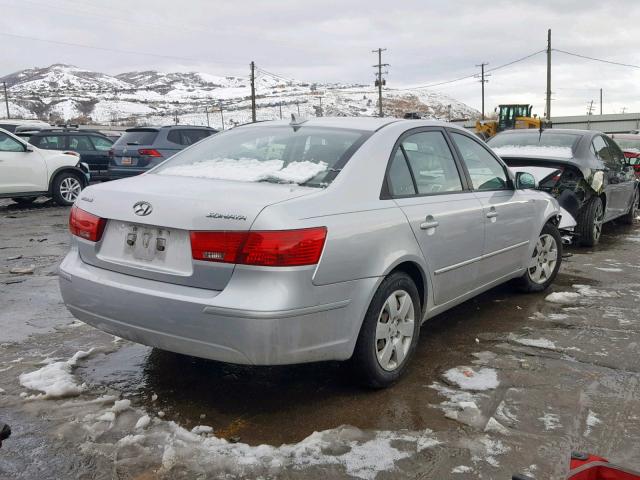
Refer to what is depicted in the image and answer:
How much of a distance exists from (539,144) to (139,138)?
835 centimetres

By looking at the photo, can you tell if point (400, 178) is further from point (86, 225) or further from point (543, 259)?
point (543, 259)

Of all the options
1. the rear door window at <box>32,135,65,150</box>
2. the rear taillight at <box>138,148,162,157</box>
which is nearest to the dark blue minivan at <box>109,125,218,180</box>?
the rear taillight at <box>138,148,162,157</box>

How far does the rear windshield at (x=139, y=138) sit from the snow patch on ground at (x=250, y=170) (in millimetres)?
9393

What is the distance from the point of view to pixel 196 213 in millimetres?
2904

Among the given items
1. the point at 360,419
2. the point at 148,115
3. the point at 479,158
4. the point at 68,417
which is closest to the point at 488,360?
the point at 360,419

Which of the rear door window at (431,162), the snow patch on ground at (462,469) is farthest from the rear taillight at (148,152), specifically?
the snow patch on ground at (462,469)

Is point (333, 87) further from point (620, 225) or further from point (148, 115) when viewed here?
point (620, 225)

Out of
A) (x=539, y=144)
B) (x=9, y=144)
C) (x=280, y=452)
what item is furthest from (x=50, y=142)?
(x=280, y=452)

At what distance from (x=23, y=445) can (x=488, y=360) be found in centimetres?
276

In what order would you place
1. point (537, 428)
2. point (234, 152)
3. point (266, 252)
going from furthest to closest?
point (234, 152) → point (537, 428) → point (266, 252)

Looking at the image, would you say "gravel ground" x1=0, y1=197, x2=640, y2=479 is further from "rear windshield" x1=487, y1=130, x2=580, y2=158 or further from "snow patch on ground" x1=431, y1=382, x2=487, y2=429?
"rear windshield" x1=487, y1=130, x2=580, y2=158

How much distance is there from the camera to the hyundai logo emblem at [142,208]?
3.04 meters

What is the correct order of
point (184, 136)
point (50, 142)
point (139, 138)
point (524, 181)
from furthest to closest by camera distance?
point (50, 142) → point (184, 136) → point (139, 138) → point (524, 181)

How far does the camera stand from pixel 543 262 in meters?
5.68
